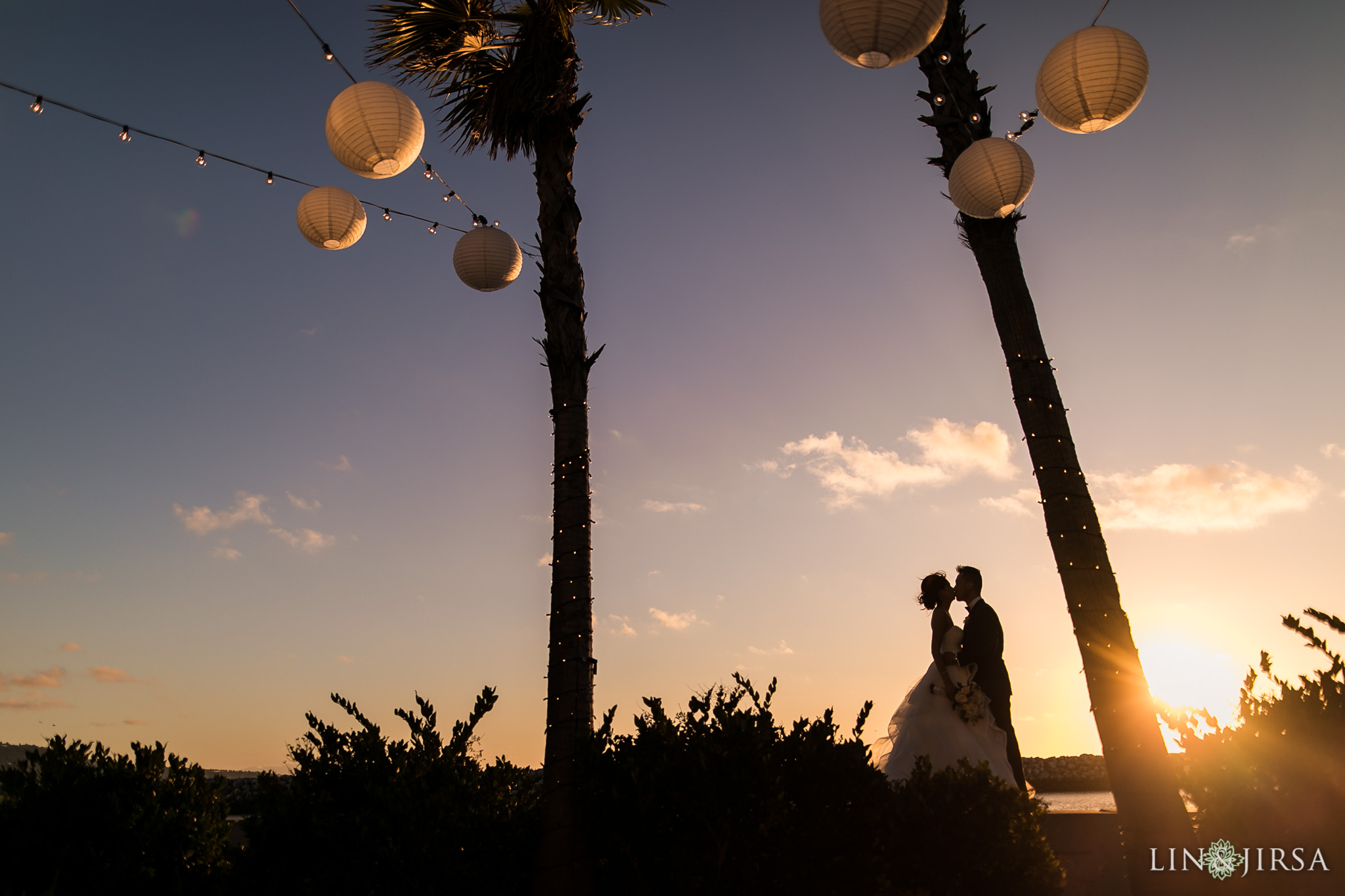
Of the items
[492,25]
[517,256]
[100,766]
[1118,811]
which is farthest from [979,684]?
[492,25]

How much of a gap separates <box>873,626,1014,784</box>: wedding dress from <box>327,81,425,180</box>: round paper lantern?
6662 mm

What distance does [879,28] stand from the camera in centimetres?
498

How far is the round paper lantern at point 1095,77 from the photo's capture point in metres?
5.37

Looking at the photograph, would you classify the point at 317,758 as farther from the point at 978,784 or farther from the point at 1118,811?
the point at 1118,811

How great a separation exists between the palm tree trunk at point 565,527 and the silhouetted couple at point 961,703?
9.73 feet

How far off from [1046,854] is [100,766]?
6.19 meters

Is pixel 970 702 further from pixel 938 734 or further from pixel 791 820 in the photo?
pixel 791 820

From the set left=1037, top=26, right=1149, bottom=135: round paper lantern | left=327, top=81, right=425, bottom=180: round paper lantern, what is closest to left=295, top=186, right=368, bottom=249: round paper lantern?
left=327, top=81, right=425, bottom=180: round paper lantern

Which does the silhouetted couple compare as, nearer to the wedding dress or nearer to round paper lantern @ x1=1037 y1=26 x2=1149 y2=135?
the wedding dress

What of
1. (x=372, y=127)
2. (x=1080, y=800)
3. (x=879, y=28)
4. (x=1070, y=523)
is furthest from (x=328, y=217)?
(x=1080, y=800)

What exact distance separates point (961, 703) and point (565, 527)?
3996 mm

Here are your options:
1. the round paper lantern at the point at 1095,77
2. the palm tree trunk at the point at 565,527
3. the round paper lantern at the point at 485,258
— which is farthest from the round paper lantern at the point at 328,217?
the round paper lantern at the point at 1095,77

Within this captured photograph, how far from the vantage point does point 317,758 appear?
4.91 meters

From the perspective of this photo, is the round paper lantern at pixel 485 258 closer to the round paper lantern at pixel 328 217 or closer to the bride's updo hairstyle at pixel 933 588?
the round paper lantern at pixel 328 217
